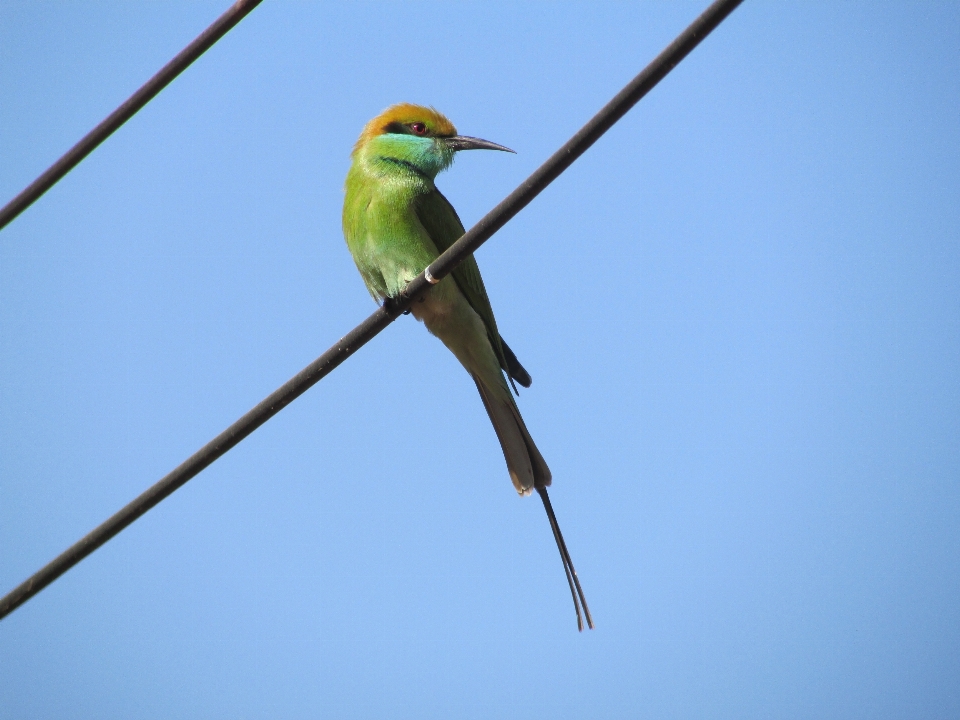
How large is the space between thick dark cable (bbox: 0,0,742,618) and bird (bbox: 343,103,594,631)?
1.08 metres

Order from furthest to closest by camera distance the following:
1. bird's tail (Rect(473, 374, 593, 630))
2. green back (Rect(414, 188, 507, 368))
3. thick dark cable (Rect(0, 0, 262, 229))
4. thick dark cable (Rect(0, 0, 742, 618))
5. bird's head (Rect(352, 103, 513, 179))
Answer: bird's head (Rect(352, 103, 513, 179))
green back (Rect(414, 188, 507, 368))
bird's tail (Rect(473, 374, 593, 630))
thick dark cable (Rect(0, 0, 262, 229))
thick dark cable (Rect(0, 0, 742, 618))

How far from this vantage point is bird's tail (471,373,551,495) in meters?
2.84

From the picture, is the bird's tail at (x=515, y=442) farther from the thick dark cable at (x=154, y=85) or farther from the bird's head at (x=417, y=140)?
the thick dark cable at (x=154, y=85)

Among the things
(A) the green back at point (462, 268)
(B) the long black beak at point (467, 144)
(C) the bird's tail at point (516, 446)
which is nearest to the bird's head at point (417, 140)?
(B) the long black beak at point (467, 144)

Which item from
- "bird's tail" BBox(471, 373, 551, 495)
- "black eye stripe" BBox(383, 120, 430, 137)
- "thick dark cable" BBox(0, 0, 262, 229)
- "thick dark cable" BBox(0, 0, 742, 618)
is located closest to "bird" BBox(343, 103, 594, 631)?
"bird's tail" BBox(471, 373, 551, 495)

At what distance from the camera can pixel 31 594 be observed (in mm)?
1730

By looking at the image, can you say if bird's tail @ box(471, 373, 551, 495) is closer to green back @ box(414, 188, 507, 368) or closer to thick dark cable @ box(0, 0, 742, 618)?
green back @ box(414, 188, 507, 368)

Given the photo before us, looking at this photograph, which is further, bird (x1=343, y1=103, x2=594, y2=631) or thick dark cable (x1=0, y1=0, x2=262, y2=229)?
bird (x1=343, y1=103, x2=594, y2=631)

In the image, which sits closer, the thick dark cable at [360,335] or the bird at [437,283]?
the thick dark cable at [360,335]

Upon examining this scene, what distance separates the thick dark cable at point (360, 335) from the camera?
1.41 m

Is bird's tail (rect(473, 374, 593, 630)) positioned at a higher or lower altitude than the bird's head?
lower

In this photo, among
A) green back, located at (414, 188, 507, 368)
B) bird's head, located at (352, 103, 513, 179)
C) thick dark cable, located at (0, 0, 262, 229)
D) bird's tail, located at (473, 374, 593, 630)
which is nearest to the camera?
thick dark cable, located at (0, 0, 262, 229)

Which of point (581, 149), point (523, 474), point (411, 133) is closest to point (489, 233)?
point (581, 149)

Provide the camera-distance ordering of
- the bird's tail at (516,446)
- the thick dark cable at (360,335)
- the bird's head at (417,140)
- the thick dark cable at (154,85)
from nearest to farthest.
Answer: the thick dark cable at (360,335)
the thick dark cable at (154,85)
the bird's tail at (516,446)
the bird's head at (417,140)
